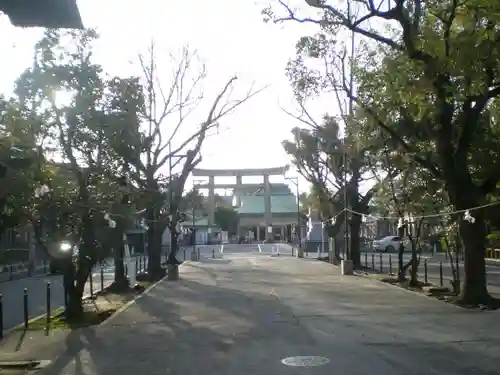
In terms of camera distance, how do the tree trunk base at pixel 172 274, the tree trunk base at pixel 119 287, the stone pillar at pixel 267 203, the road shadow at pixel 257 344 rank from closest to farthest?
the road shadow at pixel 257 344, the tree trunk base at pixel 119 287, the tree trunk base at pixel 172 274, the stone pillar at pixel 267 203

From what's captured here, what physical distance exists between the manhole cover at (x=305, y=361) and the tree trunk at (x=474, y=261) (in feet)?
26.2

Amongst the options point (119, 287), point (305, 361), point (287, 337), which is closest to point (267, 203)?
point (119, 287)

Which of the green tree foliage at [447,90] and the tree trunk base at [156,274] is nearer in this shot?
the green tree foliage at [447,90]

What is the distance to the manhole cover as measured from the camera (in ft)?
33.3

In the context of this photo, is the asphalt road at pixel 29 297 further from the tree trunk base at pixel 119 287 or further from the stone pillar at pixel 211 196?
the stone pillar at pixel 211 196

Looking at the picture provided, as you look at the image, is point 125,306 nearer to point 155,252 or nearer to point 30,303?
point 30,303

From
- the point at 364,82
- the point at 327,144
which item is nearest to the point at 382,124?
the point at 364,82

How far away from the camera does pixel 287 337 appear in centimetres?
1267

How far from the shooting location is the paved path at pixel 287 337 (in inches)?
399

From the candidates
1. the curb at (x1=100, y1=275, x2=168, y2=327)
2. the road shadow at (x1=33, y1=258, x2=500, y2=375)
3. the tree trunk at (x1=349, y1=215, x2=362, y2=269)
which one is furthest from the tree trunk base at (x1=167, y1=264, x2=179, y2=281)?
the road shadow at (x1=33, y1=258, x2=500, y2=375)

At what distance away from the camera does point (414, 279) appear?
23422 mm

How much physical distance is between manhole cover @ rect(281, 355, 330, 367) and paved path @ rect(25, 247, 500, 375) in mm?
152

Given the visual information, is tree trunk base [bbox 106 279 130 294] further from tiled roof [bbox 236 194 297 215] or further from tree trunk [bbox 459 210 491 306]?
tiled roof [bbox 236 194 297 215]

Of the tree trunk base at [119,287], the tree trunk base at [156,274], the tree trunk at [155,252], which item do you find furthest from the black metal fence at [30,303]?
the tree trunk at [155,252]
